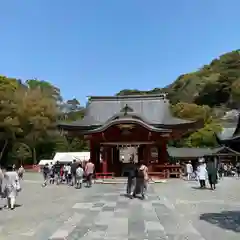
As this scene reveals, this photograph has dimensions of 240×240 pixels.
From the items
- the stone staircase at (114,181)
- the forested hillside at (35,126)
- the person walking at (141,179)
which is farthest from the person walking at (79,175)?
the forested hillside at (35,126)

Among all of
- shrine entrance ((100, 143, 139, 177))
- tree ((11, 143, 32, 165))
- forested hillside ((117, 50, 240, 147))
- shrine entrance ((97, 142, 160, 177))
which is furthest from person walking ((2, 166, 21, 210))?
forested hillside ((117, 50, 240, 147))

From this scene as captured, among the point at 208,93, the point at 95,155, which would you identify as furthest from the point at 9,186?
the point at 208,93

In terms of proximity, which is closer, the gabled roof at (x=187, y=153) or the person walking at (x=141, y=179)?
the person walking at (x=141, y=179)

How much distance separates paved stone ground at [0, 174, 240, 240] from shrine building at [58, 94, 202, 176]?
55.3ft

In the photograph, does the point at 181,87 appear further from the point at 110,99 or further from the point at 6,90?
the point at 110,99

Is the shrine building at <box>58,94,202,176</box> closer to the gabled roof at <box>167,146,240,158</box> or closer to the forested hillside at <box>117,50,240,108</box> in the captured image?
the gabled roof at <box>167,146,240,158</box>

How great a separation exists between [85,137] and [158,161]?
6.52m

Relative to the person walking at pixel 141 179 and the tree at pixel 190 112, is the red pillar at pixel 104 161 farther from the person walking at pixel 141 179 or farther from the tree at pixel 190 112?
the tree at pixel 190 112

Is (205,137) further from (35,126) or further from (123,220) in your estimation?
(123,220)

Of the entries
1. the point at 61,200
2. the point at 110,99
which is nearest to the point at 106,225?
the point at 61,200

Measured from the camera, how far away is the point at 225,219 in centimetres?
1166

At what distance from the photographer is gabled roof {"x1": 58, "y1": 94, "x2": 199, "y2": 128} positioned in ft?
124

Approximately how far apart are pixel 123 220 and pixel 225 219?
2884 mm

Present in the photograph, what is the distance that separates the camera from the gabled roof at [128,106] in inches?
1485
